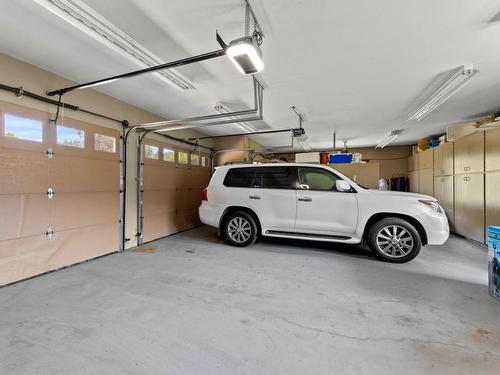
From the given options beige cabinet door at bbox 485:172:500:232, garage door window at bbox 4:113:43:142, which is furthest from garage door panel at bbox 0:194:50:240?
beige cabinet door at bbox 485:172:500:232

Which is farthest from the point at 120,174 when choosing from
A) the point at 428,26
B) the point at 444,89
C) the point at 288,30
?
the point at 444,89

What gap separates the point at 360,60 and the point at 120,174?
414cm

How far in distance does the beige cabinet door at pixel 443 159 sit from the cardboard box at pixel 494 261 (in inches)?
155

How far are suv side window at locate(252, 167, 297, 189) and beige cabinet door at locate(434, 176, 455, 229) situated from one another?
424 centimetres

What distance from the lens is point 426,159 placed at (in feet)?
22.2

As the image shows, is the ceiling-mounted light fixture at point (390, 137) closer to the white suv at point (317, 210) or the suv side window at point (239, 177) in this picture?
the white suv at point (317, 210)

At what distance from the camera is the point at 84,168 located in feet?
11.2

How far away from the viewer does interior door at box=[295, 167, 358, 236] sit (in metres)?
3.66

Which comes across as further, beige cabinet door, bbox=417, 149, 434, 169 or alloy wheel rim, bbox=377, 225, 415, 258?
beige cabinet door, bbox=417, 149, 434, 169

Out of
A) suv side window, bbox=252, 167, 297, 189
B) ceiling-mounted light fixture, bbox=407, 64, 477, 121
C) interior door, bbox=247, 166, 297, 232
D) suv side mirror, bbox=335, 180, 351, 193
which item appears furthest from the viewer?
suv side window, bbox=252, 167, 297, 189

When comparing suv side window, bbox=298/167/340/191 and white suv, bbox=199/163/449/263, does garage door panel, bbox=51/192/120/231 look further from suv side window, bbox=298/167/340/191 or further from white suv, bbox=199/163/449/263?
suv side window, bbox=298/167/340/191

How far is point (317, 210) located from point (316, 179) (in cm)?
57

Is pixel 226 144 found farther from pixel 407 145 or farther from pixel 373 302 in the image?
pixel 407 145

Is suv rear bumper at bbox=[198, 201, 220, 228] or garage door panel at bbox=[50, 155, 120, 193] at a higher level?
garage door panel at bbox=[50, 155, 120, 193]
